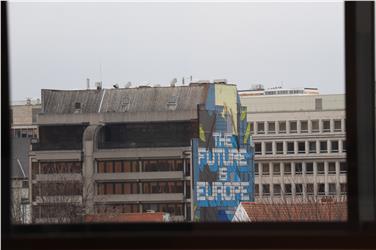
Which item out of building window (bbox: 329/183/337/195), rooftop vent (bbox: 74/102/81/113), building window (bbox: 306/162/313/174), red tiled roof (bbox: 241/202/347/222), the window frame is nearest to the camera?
the window frame

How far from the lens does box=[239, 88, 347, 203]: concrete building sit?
1.81 metres

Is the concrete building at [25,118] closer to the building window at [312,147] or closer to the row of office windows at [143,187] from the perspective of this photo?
the row of office windows at [143,187]

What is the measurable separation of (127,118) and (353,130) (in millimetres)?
636

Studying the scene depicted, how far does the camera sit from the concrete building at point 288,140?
1.81 m

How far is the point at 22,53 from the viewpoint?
1729 millimetres

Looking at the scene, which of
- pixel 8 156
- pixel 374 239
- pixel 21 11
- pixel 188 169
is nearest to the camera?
pixel 374 239

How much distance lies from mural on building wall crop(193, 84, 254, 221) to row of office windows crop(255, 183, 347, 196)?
0.04m

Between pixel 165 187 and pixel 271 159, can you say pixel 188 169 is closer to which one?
pixel 165 187

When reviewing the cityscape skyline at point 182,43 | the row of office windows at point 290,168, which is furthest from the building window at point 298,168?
the cityscape skyline at point 182,43

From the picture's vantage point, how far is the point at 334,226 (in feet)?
4.73

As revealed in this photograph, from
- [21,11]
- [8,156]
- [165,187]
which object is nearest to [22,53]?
[21,11]

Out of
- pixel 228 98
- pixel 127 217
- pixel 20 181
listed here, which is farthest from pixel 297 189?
pixel 20 181

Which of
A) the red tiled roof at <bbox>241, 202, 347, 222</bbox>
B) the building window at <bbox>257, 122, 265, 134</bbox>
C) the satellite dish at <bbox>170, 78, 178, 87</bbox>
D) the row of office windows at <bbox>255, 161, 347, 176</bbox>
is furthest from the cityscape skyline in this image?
the red tiled roof at <bbox>241, 202, 347, 222</bbox>

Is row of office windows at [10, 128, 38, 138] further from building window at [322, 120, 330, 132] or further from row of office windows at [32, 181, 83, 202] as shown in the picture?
building window at [322, 120, 330, 132]
